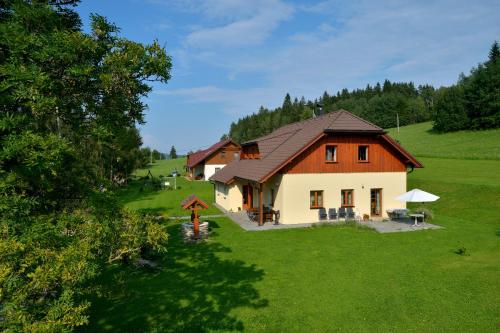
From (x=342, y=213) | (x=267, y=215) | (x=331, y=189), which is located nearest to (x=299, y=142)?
(x=331, y=189)

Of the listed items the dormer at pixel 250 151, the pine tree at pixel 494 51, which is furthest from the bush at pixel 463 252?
the pine tree at pixel 494 51

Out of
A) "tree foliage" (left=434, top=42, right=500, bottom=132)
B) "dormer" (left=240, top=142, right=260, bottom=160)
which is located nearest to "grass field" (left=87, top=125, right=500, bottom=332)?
"dormer" (left=240, top=142, right=260, bottom=160)

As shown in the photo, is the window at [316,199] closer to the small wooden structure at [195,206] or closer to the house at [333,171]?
the house at [333,171]

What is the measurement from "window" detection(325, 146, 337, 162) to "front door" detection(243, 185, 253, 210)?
7140mm

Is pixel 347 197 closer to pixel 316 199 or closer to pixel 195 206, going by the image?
pixel 316 199

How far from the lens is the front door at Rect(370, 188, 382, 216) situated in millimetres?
24828

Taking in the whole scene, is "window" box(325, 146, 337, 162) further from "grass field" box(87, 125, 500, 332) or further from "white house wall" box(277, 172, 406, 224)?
"grass field" box(87, 125, 500, 332)

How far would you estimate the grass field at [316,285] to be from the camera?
9.38m

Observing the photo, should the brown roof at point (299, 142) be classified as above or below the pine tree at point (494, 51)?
below

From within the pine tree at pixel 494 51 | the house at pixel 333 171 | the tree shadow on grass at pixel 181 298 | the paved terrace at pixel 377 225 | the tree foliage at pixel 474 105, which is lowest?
the tree shadow on grass at pixel 181 298

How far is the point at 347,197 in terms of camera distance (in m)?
24.1

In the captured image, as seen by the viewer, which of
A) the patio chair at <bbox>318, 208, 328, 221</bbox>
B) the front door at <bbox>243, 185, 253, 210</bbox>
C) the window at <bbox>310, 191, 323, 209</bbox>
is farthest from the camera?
the front door at <bbox>243, 185, 253, 210</bbox>

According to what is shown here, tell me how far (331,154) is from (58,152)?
20228 mm

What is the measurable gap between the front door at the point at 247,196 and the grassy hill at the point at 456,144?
30928 mm
